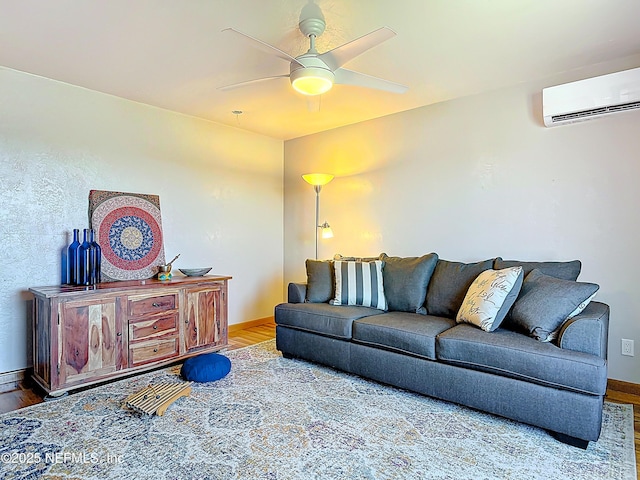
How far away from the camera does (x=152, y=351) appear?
329cm

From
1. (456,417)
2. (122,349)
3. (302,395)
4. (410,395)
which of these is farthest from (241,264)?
(456,417)

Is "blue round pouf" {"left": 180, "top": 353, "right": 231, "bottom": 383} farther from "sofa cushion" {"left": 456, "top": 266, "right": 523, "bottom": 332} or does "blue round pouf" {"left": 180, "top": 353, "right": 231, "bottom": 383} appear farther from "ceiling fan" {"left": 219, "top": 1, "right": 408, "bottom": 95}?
"ceiling fan" {"left": 219, "top": 1, "right": 408, "bottom": 95}

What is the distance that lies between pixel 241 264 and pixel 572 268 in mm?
3526

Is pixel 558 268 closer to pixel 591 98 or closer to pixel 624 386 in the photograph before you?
pixel 624 386

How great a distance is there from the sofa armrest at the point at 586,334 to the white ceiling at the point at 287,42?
5.93 ft

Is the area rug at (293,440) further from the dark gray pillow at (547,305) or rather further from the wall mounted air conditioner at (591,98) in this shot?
the wall mounted air conditioner at (591,98)

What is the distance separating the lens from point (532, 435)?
218cm

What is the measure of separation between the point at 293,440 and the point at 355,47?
222 cm

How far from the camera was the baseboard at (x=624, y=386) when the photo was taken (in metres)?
2.78

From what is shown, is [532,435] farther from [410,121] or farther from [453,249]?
[410,121]

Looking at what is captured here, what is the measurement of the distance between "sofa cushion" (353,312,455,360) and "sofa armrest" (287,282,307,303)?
78 cm

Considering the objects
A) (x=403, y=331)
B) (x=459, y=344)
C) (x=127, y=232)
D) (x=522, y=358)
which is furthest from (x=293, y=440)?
(x=127, y=232)

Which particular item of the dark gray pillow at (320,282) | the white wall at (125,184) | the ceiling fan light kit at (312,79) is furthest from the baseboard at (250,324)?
the ceiling fan light kit at (312,79)

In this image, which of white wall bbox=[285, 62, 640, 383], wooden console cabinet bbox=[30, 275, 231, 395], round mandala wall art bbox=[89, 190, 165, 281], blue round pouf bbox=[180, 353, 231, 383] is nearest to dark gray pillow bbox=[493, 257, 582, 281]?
white wall bbox=[285, 62, 640, 383]
